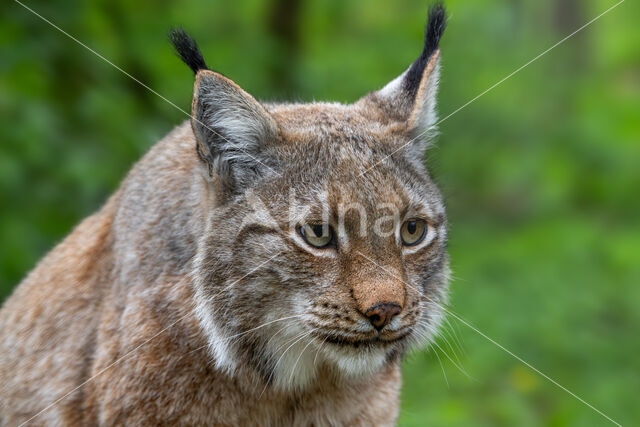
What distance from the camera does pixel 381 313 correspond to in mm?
3037

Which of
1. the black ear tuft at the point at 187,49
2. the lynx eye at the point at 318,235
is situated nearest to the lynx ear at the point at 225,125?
the black ear tuft at the point at 187,49

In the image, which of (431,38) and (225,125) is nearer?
(225,125)

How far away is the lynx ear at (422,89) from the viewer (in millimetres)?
3602

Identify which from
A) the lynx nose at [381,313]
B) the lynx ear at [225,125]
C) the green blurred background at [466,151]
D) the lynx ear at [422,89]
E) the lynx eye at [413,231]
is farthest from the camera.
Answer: the green blurred background at [466,151]

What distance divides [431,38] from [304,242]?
1.17 m

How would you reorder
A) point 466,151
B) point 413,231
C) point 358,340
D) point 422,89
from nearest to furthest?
1. point 358,340
2. point 413,231
3. point 422,89
4. point 466,151

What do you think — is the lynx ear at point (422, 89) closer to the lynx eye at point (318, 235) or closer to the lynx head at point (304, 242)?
the lynx head at point (304, 242)

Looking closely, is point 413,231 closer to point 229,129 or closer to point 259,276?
point 259,276

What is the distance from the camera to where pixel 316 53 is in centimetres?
822

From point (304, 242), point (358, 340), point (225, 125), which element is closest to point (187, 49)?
point (225, 125)

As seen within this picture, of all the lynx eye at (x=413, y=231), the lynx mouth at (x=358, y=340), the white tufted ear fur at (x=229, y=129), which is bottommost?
the lynx mouth at (x=358, y=340)

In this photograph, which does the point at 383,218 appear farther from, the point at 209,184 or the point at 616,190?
the point at 616,190

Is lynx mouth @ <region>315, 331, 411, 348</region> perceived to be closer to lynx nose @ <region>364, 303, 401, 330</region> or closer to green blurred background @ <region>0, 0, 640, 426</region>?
lynx nose @ <region>364, 303, 401, 330</region>

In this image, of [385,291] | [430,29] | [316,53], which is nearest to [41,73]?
[316,53]
